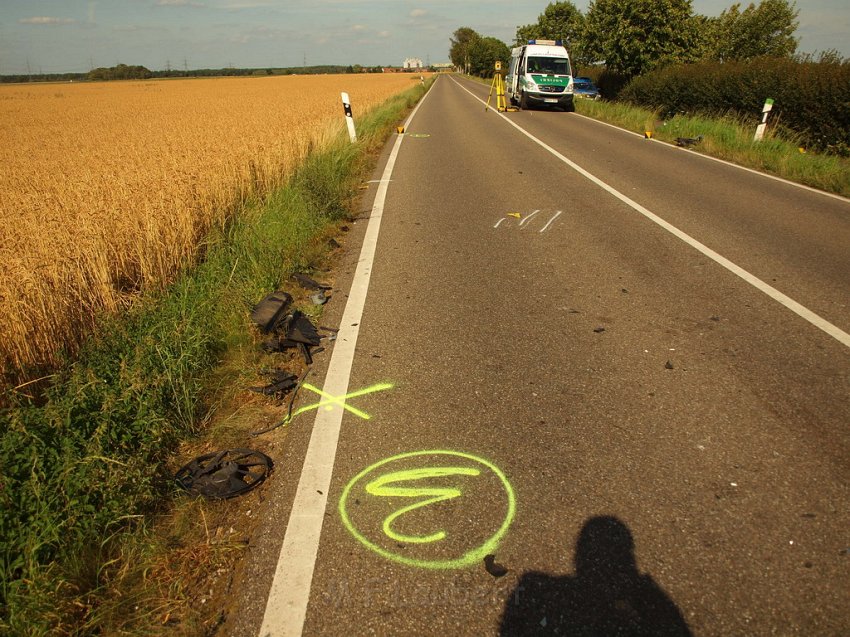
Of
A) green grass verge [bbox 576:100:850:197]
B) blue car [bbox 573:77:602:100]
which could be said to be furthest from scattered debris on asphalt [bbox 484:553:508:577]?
blue car [bbox 573:77:602:100]

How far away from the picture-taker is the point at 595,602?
1953mm

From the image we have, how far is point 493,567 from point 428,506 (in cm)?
42

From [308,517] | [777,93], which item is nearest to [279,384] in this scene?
[308,517]

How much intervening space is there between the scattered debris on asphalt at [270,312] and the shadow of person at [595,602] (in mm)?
2660

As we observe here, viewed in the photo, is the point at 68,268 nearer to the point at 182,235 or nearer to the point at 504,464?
the point at 182,235

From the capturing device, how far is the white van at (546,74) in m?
21.1

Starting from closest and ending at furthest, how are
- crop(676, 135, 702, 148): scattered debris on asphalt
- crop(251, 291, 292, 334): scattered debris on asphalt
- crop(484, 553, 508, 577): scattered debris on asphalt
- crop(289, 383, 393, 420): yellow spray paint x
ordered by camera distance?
crop(484, 553, 508, 577): scattered debris on asphalt → crop(289, 383, 393, 420): yellow spray paint x → crop(251, 291, 292, 334): scattered debris on asphalt → crop(676, 135, 702, 148): scattered debris on asphalt

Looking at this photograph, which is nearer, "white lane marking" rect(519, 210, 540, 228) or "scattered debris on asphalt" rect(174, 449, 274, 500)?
"scattered debris on asphalt" rect(174, 449, 274, 500)

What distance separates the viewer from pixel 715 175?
31.8ft

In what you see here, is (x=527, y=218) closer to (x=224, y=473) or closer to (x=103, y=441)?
(x=224, y=473)

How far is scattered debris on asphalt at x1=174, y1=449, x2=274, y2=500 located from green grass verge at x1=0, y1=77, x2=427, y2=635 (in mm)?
126

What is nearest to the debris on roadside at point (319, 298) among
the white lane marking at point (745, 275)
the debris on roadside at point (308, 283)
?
the debris on roadside at point (308, 283)

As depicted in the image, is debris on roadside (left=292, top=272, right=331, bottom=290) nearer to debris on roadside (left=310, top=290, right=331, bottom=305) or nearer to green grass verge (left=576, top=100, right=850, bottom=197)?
debris on roadside (left=310, top=290, right=331, bottom=305)

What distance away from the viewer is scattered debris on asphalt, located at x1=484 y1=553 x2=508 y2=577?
207cm
